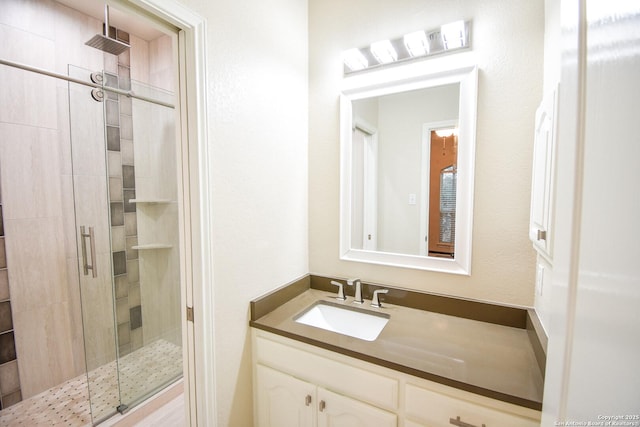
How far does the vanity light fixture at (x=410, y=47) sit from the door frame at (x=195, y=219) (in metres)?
0.85

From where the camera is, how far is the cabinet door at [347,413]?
3.51 ft

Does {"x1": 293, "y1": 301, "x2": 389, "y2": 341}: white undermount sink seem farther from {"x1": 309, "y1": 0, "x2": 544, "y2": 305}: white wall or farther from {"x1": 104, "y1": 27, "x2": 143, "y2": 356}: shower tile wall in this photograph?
{"x1": 104, "y1": 27, "x2": 143, "y2": 356}: shower tile wall

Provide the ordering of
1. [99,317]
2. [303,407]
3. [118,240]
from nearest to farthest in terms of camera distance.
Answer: [303,407]
[99,317]
[118,240]

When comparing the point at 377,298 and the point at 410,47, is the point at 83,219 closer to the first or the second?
the point at 377,298

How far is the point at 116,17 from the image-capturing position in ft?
6.56

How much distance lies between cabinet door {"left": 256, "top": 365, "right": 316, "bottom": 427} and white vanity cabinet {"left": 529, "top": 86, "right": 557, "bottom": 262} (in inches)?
43.0

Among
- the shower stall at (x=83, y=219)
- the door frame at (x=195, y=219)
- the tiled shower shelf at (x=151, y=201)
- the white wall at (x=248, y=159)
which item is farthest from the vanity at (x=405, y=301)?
the tiled shower shelf at (x=151, y=201)

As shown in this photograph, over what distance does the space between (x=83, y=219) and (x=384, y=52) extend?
7.74ft

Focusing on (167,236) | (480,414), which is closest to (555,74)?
(480,414)

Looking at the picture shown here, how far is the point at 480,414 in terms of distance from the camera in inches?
36.0

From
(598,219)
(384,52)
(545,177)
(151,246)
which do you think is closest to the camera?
(598,219)

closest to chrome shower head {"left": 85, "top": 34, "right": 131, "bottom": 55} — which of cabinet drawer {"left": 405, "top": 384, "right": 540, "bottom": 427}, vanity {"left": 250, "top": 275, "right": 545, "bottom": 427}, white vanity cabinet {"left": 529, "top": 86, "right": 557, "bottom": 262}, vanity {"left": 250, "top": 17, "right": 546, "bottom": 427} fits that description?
vanity {"left": 250, "top": 17, "right": 546, "bottom": 427}

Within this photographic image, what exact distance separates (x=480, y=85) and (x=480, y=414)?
139 centimetres

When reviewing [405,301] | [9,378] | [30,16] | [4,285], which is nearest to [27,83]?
[30,16]
